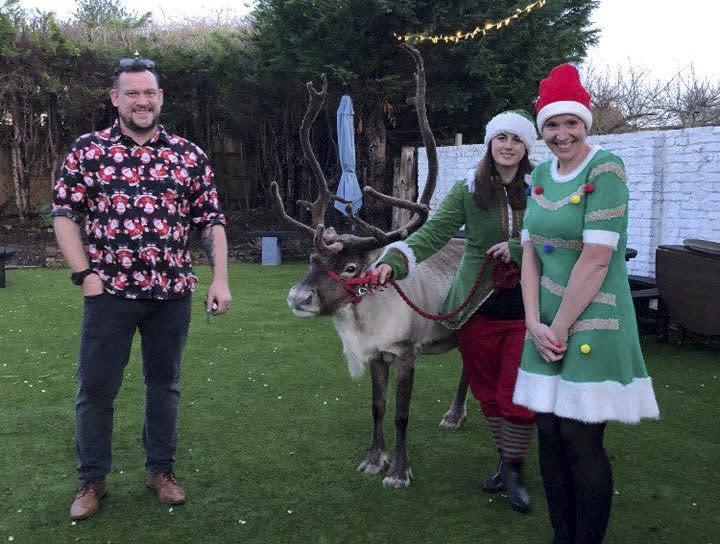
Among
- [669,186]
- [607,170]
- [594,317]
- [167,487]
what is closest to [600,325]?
[594,317]

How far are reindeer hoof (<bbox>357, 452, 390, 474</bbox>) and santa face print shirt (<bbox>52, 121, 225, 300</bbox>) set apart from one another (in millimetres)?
1393

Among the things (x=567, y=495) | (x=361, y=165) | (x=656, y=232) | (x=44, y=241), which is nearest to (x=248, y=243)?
(x=361, y=165)

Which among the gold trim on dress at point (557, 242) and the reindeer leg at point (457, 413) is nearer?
the gold trim on dress at point (557, 242)

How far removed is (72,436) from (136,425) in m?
0.38

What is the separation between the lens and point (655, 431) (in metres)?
4.29

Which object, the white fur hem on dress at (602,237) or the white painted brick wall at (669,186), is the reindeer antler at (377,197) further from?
the white painted brick wall at (669,186)

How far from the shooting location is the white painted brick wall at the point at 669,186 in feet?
22.7

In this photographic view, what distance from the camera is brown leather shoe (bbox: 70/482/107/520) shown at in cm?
313

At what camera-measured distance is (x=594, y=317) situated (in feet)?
7.38

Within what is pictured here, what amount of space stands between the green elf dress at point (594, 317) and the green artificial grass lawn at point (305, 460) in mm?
1029

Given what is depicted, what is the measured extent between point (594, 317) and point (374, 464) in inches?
71.6

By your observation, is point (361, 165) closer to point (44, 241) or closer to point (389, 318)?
point (44, 241)

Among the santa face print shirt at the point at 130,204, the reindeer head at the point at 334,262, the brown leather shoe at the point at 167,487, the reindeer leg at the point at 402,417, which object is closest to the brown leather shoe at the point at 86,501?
the brown leather shoe at the point at 167,487

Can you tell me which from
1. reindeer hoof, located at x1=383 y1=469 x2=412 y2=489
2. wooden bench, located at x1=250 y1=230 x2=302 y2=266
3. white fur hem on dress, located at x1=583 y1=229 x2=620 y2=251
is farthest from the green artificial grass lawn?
wooden bench, located at x1=250 y1=230 x2=302 y2=266
